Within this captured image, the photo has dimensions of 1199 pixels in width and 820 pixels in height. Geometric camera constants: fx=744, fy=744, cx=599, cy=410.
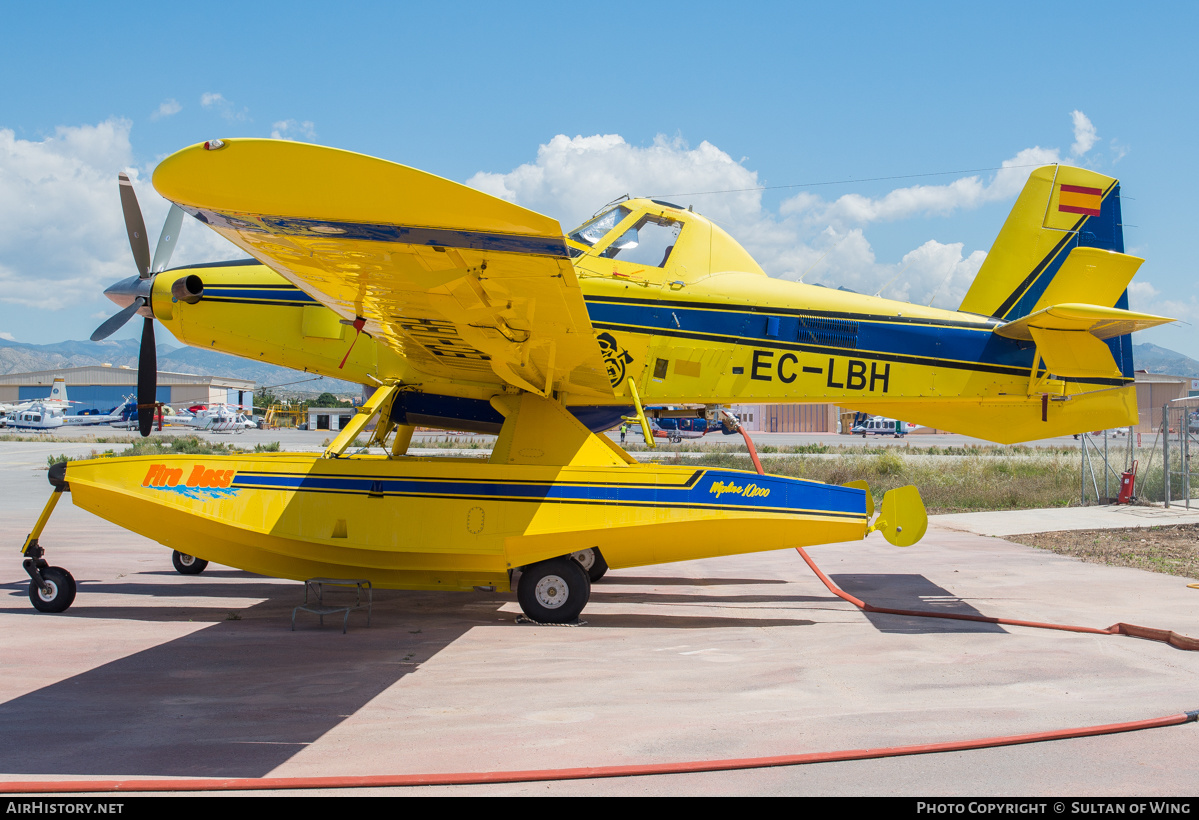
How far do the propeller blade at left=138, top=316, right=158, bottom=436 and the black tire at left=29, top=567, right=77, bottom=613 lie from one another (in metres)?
1.99

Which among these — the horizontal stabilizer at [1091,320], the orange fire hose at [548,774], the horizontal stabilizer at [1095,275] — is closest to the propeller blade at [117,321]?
the orange fire hose at [548,774]

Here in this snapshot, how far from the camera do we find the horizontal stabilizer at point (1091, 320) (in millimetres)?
6785

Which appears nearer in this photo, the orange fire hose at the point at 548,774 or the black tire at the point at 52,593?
the orange fire hose at the point at 548,774

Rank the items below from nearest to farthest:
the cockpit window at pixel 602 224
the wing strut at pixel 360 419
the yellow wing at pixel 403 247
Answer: the yellow wing at pixel 403 247 < the wing strut at pixel 360 419 < the cockpit window at pixel 602 224

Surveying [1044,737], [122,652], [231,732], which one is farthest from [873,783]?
[122,652]

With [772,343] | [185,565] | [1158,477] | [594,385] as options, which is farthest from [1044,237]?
[1158,477]

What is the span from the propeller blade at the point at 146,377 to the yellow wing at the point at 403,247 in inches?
141

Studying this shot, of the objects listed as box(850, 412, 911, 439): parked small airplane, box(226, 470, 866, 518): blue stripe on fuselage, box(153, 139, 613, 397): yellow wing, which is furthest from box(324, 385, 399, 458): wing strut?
box(850, 412, 911, 439): parked small airplane

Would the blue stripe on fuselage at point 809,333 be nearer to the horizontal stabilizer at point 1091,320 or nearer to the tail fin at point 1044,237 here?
the horizontal stabilizer at point 1091,320

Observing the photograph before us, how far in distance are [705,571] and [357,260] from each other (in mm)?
7415

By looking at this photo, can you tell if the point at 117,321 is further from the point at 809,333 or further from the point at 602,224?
the point at 809,333

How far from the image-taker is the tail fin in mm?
8484

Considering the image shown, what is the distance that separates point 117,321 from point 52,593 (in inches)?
126

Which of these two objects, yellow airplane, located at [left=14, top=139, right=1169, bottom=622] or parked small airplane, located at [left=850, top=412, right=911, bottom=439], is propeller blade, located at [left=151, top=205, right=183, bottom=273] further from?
parked small airplane, located at [left=850, top=412, right=911, bottom=439]
